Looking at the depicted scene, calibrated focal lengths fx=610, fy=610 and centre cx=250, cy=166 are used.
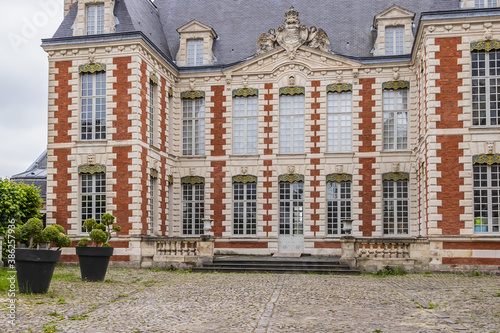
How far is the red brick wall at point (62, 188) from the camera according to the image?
19656mm

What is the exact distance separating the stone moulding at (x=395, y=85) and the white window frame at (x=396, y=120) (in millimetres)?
153

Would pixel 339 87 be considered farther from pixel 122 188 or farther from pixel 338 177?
pixel 122 188

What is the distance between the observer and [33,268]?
1080cm

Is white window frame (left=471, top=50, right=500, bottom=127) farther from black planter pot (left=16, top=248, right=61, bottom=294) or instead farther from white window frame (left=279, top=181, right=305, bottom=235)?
black planter pot (left=16, top=248, right=61, bottom=294)

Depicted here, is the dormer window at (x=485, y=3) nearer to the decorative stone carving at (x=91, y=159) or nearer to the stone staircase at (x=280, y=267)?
the stone staircase at (x=280, y=267)

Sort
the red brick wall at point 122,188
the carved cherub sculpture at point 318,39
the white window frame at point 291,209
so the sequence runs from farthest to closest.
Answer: the carved cherub sculpture at point 318,39 < the white window frame at point 291,209 < the red brick wall at point 122,188

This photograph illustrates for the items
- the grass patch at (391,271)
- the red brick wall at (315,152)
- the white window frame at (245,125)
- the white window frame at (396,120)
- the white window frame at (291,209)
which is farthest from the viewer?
the white window frame at (245,125)

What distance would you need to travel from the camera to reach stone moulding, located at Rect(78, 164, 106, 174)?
1959 cm

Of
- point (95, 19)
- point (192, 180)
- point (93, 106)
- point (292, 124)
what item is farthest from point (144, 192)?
point (292, 124)

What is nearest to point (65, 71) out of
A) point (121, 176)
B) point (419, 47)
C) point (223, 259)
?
point (121, 176)

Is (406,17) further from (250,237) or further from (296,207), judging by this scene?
(250,237)

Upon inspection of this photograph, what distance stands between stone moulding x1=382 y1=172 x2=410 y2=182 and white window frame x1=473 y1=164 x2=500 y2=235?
406 centimetres

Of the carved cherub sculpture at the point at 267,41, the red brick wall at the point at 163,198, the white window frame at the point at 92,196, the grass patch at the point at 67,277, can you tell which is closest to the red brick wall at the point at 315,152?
the carved cherub sculpture at the point at 267,41

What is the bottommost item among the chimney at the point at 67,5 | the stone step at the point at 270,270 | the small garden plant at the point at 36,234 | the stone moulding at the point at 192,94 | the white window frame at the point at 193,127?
the stone step at the point at 270,270
